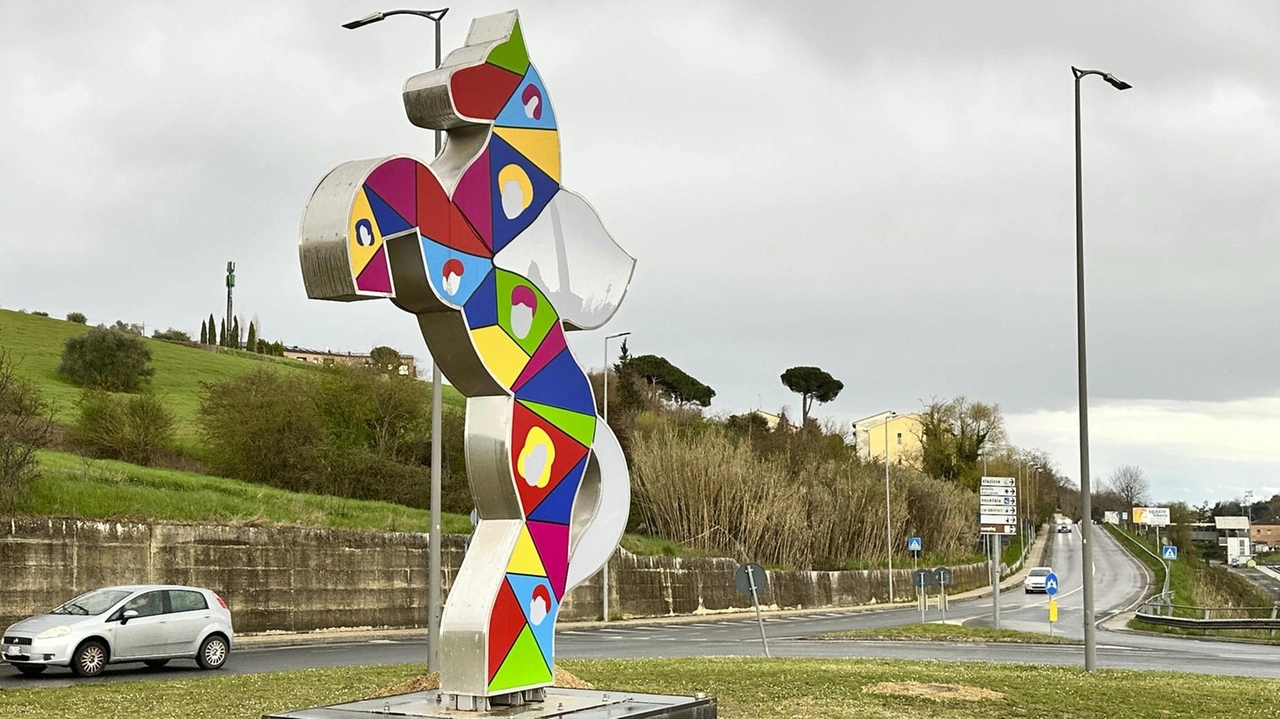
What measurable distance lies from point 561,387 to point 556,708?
2589mm

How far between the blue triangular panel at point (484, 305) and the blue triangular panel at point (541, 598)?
1945mm

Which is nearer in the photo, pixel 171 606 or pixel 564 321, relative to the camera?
pixel 564 321

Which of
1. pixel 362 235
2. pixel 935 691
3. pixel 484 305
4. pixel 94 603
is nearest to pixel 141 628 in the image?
pixel 94 603

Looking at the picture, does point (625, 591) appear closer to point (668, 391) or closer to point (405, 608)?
point (405, 608)

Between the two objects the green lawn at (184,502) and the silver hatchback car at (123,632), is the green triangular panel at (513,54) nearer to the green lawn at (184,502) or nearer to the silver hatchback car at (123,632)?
the silver hatchback car at (123,632)

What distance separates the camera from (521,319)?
10.5m

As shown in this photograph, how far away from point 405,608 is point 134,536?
8.39m

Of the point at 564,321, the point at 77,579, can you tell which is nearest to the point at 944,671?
the point at 564,321

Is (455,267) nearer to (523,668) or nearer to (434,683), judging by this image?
(523,668)

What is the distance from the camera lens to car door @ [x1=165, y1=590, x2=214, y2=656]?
21391 millimetres

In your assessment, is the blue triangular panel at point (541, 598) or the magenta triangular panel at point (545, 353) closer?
the blue triangular panel at point (541, 598)

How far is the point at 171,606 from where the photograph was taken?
71.1 feet

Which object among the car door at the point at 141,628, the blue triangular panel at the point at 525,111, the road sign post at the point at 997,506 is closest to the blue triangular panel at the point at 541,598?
the blue triangular panel at the point at 525,111

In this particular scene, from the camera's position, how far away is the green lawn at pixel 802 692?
13.6 metres
